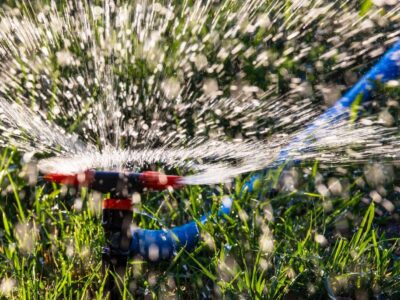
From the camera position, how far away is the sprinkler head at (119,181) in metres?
1.46

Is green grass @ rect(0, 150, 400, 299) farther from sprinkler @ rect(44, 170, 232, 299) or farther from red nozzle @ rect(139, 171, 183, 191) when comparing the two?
red nozzle @ rect(139, 171, 183, 191)

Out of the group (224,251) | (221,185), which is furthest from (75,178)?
(221,185)

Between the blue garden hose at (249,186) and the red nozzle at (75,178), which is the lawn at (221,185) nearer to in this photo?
the blue garden hose at (249,186)

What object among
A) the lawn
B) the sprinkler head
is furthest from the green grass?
the sprinkler head

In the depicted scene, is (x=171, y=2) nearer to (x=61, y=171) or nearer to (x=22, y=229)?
(x=22, y=229)

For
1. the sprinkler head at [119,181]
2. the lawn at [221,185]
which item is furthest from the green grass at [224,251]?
the sprinkler head at [119,181]

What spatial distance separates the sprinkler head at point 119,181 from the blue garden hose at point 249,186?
24 centimetres

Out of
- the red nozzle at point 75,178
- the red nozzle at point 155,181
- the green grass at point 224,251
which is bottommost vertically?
the green grass at point 224,251

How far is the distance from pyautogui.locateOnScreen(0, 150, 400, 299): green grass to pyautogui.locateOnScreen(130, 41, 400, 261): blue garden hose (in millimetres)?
38

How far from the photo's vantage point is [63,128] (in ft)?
8.08

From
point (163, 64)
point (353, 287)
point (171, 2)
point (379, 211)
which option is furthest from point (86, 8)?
point (353, 287)

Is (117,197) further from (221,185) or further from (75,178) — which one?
(221,185)

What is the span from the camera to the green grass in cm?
165

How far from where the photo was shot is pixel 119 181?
1.46 metres
